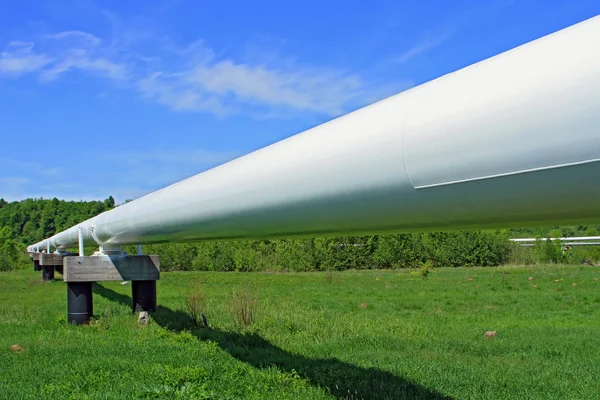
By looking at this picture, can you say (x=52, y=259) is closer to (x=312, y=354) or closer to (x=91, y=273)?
(x=91, y=273)

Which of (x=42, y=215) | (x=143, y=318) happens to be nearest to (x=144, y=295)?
(x=143, y=318)

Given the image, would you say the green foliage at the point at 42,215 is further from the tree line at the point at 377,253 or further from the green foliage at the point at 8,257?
the tree line at the point at 377,253

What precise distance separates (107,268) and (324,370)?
377 cm

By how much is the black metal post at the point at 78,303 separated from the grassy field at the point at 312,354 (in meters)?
0.19

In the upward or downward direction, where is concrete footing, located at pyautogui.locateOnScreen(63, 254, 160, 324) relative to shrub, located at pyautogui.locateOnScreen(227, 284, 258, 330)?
upward

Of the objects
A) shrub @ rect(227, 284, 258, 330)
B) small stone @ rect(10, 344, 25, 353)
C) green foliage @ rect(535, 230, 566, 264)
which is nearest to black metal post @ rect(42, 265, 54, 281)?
shrub @ rect(227, 284, 258, 330)

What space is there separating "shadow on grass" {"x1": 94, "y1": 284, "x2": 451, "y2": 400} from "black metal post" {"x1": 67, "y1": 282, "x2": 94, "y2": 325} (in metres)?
1.24

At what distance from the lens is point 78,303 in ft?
24.9

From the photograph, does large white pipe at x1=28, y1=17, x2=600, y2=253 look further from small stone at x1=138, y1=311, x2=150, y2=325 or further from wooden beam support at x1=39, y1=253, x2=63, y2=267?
wooden beam support at x1=39, y1=253, x2=63, y2=267

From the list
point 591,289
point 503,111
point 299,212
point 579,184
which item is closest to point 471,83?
point 503,111

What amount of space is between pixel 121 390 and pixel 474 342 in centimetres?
381

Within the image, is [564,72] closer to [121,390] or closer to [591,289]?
[121,390]

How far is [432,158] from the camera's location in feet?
4.31

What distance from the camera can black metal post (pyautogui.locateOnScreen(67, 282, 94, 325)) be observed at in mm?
7574
